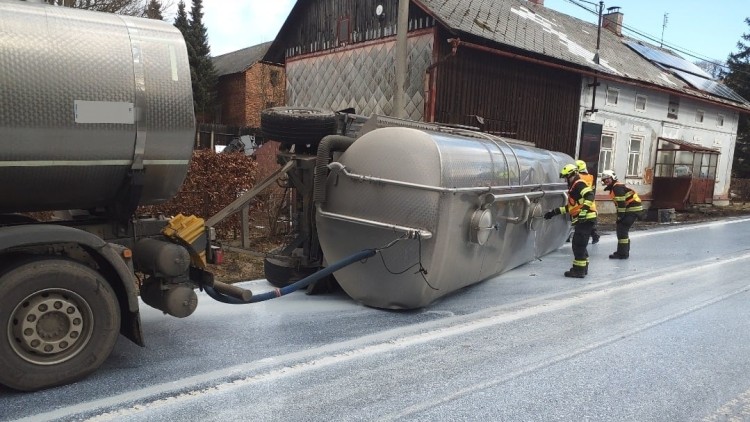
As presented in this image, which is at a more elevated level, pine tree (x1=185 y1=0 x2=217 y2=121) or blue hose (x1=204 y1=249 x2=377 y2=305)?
pine tree (x1=185 y1=0 x2=217 y2=121)

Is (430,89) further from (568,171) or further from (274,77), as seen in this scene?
(274,77)

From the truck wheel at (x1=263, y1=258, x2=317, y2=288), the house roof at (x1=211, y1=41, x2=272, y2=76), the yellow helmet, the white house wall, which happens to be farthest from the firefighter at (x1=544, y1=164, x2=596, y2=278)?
the house roof at (x1=211, y1=41, x2=272, y2=76)

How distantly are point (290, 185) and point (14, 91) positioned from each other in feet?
11.4

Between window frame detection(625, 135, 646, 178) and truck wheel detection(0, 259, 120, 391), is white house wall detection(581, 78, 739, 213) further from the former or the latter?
truck wheel detection(0, 259, 120, 391)

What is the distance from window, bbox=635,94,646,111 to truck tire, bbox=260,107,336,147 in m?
17.7

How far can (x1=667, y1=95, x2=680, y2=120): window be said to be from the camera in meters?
22.0

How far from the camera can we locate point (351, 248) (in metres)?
5.68

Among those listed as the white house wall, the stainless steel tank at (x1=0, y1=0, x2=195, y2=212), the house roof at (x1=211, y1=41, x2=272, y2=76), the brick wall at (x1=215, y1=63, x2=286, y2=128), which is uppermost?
the house roof at (x1=211, y1=41, x2=272, y2=76)

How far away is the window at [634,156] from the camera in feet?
68.1

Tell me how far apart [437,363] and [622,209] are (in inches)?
269

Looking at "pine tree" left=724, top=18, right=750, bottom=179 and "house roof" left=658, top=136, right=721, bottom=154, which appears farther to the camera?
"pine tree" left=724, top=18, right=750, bottom=179

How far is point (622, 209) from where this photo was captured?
9.66m

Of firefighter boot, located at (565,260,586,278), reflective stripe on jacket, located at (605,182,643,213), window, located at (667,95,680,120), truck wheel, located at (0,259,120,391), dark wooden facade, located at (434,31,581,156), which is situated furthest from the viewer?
window, located at (667,95,680,120)

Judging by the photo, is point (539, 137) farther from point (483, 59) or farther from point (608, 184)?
point (608, 184)
